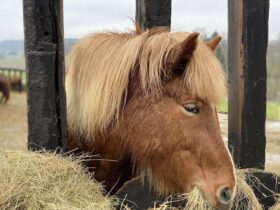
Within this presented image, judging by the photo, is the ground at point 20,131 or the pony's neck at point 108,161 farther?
the ground at point 20,131

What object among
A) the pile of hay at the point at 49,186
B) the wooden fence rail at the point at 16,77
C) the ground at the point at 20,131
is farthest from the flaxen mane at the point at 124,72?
the wooden fence rail at the point at 16,77

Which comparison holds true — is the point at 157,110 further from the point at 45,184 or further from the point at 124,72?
the point at 45,184

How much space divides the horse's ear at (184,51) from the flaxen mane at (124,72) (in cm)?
3

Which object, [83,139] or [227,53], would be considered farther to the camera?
[227,53]

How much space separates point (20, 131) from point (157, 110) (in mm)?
10851

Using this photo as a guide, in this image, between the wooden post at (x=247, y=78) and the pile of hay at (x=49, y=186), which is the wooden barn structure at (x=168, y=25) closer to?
the wooden post at (x=247, y=78)

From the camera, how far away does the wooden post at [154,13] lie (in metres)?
2.93

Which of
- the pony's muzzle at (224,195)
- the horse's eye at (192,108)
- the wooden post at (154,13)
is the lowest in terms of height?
the pony's muzzle at (224,195)

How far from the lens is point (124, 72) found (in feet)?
7.94

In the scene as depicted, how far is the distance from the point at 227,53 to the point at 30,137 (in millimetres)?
1562

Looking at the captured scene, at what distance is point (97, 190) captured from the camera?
2.37 metres

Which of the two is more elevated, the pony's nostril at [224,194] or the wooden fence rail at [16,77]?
the pony's nostril at [224,194]

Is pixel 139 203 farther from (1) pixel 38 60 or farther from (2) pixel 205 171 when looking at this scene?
(1) pixel 38 60

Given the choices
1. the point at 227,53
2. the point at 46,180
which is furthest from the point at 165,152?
the point at 227,53
